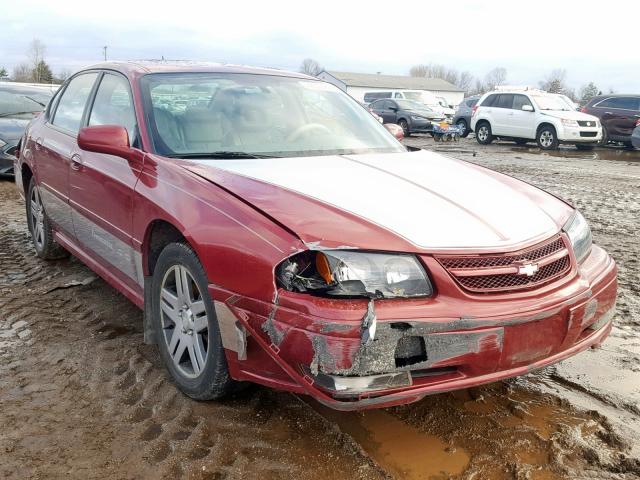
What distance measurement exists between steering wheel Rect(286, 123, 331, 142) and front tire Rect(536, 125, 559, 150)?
50.5 feet

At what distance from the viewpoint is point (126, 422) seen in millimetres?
2678

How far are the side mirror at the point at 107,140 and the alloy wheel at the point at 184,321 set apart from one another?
752 mm

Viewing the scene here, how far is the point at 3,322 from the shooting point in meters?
3.84

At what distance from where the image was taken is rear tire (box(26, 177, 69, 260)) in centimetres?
489

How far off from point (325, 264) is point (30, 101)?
401 inches

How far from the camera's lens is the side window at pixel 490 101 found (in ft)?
64.0

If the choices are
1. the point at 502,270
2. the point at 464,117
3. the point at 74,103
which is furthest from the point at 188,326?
the point at 464,117

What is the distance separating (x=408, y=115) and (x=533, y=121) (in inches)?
215

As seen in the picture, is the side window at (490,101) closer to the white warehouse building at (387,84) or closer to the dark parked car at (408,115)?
the dark parked car at (408,115)

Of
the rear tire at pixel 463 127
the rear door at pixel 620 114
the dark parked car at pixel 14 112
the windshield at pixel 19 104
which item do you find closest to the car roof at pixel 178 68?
the dark parked car at pixel 14 112

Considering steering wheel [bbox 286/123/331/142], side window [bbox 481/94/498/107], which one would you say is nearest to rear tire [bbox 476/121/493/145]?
side window [bbox 481/94/498/107]

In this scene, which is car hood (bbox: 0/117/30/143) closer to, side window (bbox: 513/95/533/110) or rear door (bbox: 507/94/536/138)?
rear door (bbox: 507/94/536/138)

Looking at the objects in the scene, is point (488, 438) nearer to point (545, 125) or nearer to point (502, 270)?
point (502, 270)

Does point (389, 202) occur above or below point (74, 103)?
below
